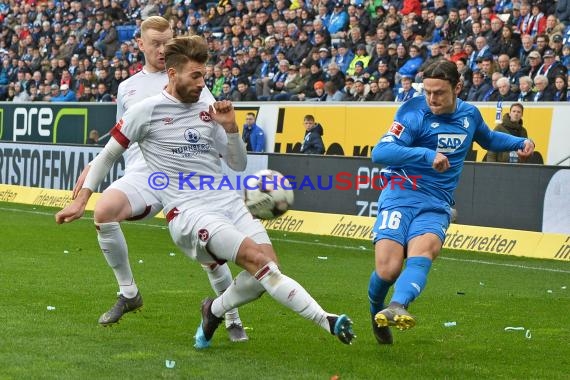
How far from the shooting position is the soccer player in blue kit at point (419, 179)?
25.6 feet

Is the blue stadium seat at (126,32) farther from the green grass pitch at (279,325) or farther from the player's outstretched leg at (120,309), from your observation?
the player's outstretched leg at (120,309)

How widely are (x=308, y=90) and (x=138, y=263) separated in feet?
36.7

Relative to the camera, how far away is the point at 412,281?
25.0 feet

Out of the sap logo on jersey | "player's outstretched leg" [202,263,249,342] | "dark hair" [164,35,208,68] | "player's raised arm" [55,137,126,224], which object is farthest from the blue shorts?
"player's raised arm" [55,137,126,224]

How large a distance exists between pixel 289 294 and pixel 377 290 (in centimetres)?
111

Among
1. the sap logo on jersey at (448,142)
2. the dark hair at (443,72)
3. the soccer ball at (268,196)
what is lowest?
the soccer ball at (268,196)

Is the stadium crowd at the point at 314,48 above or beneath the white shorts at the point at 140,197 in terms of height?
beneath

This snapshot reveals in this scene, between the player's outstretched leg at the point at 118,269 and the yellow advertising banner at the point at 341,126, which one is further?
the yellow advertising banner at the point at 341,126

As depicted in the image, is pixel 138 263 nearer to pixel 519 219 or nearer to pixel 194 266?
pixel 194 266

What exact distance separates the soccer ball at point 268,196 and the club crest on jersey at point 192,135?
0.51 metres

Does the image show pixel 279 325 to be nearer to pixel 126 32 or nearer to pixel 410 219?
pixel 410 219

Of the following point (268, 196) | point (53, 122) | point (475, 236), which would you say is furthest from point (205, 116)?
point (53, 122)

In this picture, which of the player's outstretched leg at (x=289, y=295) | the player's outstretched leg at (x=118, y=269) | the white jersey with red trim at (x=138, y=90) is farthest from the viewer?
the white jersey with red trim at (x=138, y=90)

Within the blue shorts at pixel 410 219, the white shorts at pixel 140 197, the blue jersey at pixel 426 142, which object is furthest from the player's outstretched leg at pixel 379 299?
the white shorts at pixel 140 197
